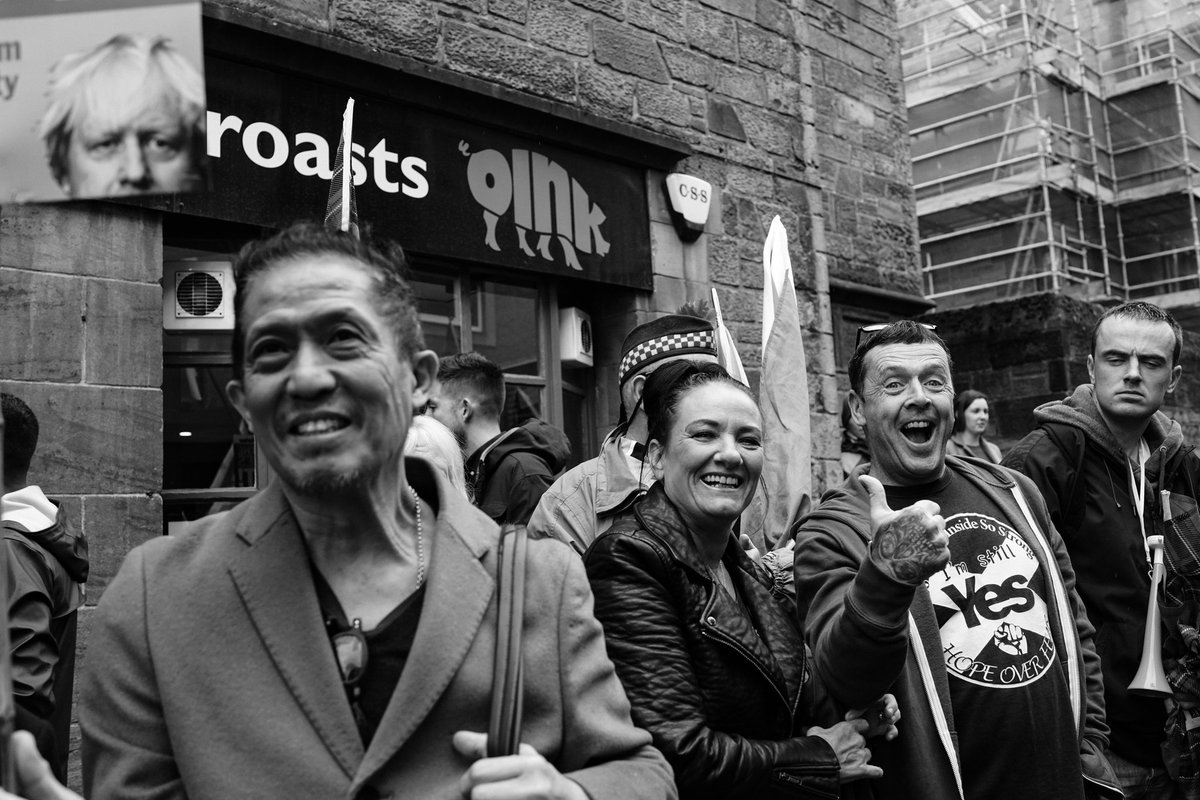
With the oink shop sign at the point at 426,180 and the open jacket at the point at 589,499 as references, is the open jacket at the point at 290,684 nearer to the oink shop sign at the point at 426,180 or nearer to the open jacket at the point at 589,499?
the open jacket at the point at 589,499

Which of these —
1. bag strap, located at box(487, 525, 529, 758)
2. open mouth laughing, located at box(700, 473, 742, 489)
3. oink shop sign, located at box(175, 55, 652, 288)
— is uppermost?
oink shop sign, located at box(175, 55, 652, 288)

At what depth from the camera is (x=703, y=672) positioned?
94.6 inches

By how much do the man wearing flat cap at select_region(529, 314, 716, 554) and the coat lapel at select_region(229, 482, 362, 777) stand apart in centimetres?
150

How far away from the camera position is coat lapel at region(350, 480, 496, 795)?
5.24ft

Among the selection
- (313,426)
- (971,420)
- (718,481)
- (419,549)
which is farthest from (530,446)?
(971,420)

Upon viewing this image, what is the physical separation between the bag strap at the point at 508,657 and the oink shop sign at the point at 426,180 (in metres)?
3.95

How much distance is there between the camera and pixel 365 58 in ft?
19.1

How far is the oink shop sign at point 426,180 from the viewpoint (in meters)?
5.40

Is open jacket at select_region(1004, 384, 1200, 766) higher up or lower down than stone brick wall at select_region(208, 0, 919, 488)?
lower down

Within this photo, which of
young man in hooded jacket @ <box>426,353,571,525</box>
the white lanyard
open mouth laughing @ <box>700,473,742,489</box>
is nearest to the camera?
open mouth laughing @ <box>700,473,742,489</box>

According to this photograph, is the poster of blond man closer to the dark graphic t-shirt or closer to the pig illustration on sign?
the dark graphic t-shirt

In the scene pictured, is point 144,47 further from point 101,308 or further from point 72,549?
point 101,308

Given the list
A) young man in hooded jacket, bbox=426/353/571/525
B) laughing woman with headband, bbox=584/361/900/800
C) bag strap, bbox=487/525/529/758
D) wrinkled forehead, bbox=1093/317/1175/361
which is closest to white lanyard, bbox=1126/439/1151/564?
wrinkled forehead, bbox=1093/317/1175/361

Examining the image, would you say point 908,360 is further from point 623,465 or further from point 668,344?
point 668,344
